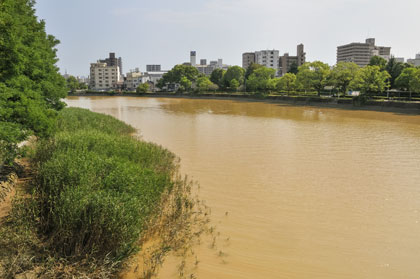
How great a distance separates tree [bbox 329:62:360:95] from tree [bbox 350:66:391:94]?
7.63ft

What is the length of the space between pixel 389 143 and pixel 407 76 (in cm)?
2394

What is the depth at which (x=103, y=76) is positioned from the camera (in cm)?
12444

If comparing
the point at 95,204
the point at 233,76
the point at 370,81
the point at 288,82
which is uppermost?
the point at 233,76

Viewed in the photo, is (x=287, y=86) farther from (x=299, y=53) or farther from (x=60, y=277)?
(x=299, y=53)

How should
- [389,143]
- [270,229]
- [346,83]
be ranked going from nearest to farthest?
1. [270,229]
2. [389,143]
3. [346,83]

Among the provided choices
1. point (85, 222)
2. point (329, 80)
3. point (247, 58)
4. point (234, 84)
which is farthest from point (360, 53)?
point (85, 222)

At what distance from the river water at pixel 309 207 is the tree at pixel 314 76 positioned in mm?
29844

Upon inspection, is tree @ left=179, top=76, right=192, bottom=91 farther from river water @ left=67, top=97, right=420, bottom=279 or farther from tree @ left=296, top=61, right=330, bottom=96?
river water @ left=67, top=97, right=420, bottom=279

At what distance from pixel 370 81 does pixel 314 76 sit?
31.2 ft

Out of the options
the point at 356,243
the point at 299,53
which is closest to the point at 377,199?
the point at 356,243

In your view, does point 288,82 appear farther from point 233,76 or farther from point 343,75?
point 233,76

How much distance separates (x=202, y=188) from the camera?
9.05 metres

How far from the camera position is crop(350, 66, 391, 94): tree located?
1431 inches

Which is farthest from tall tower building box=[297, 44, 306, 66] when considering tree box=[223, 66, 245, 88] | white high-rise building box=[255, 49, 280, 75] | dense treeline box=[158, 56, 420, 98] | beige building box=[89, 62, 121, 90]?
beige building box=[89, 62, 121, 90]
